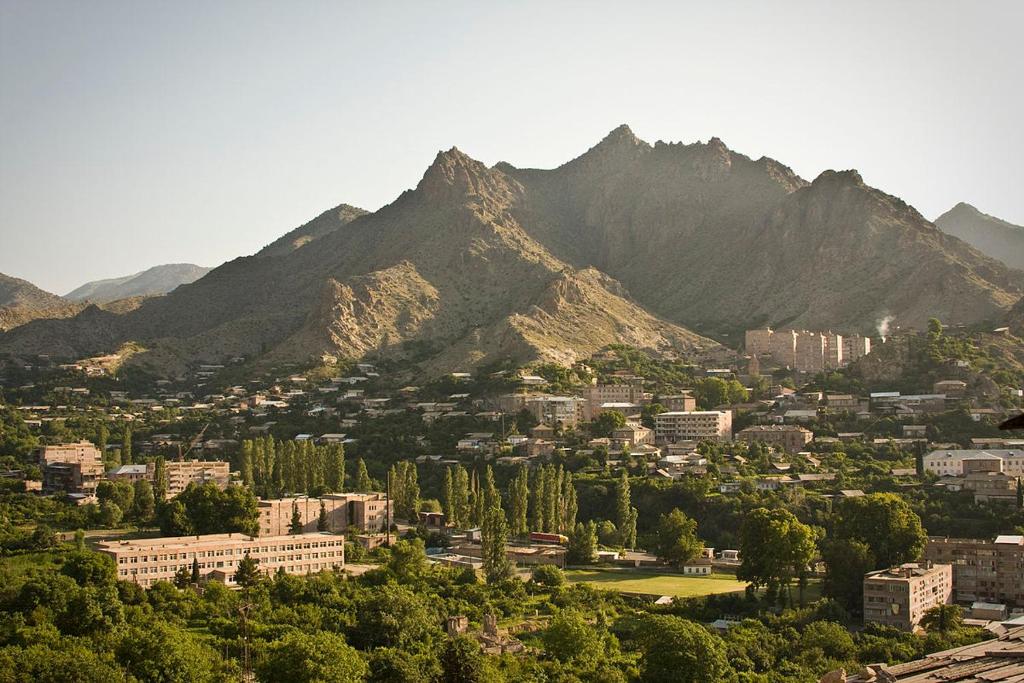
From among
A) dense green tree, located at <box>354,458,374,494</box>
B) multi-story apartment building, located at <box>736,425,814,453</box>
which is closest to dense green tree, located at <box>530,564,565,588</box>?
dense green tree, located at <box>354,458,374,494</box>

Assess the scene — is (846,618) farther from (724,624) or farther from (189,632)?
(189,632)

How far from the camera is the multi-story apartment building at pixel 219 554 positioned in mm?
48844

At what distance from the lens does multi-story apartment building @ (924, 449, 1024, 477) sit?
206ft

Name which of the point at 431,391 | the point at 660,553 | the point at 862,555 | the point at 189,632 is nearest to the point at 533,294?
the point at 431,391

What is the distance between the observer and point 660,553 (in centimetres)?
5791

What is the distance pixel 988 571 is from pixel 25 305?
492 ft

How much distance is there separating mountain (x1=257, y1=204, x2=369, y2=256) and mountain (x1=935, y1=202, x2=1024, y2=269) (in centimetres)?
7265

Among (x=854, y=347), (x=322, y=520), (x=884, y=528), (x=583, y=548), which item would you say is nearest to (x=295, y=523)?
(x=322, y=520)

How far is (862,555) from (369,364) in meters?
65.2

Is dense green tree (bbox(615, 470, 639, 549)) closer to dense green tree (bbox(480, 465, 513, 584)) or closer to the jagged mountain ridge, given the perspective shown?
dense green tree (bbox(480, 465, 513, 584))

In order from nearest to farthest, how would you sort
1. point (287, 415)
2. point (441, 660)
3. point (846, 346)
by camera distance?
point (441, 660)
point (287, 415)
point (846, 346)

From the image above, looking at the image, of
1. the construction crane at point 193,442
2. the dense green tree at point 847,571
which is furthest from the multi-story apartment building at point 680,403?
the dense green tree at point 847,571

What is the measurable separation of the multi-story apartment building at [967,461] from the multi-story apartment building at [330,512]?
24.2 meters

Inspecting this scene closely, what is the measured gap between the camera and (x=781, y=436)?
76.2m
